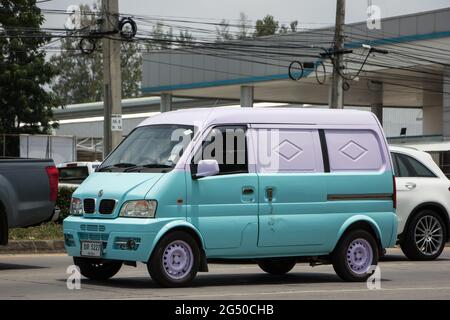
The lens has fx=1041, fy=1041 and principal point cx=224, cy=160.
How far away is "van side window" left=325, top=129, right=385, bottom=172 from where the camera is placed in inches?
511

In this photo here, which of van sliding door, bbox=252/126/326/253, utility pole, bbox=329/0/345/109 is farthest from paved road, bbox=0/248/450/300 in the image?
utility pole, bbox=329/0/345/109

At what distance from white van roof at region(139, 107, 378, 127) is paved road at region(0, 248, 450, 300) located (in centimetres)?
195

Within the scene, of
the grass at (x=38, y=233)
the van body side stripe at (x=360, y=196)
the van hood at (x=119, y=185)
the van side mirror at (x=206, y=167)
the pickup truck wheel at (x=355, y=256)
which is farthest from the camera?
the grass at (x=38, y=233)

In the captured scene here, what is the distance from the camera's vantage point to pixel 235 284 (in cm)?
1257

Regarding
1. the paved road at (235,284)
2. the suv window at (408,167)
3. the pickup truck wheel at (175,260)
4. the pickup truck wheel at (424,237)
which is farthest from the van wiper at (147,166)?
the pickup truck wheel at (424,237)

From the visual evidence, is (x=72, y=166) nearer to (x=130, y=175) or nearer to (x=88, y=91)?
(x=130, y=175)

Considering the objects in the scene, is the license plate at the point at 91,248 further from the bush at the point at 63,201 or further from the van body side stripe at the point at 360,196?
the bush at the point at 63,201

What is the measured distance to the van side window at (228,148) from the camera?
1216 centimetres

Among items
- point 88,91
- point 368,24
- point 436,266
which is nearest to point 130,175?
point 436,266

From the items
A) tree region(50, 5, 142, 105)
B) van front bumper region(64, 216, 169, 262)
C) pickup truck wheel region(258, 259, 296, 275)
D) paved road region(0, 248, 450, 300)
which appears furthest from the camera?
tree region(50, 5, 142, 105)

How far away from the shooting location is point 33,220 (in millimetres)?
15312

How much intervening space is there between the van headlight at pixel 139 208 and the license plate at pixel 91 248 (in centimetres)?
50

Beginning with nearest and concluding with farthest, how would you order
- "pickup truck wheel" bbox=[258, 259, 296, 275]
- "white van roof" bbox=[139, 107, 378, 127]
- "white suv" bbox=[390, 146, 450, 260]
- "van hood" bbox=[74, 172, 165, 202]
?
"van hood" bbox=[74, 172, 165, 202]
"white van roof" bbox=[139, 107, 378, 127]
"pickup truck wheel" bbox=[258, 259, 296, 275]
"white suv" bbox=[390, 146, 450, 260]

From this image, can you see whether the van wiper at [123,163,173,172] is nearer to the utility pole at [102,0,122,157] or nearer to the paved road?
the paved road
